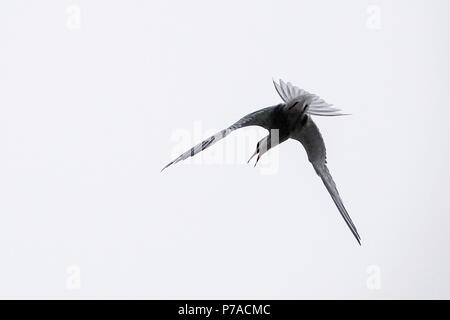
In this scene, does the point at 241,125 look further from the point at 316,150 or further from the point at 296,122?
the point at 316,150

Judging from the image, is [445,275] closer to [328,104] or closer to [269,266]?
[269,266]

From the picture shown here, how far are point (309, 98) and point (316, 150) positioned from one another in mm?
1120

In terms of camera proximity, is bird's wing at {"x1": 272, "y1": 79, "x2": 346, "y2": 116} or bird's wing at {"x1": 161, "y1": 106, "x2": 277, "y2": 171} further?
bird's wing at {"x1": 272, "y1": 79, "x2": 346, "y2": 116}

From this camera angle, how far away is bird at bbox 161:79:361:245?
1202 cm

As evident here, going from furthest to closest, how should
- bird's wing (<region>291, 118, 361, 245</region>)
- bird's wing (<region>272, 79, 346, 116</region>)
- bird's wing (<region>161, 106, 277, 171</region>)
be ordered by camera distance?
bird's wing (<region>291, 118, 361, 245</region>)
bird's wing (<region>272, 79, 346, 116</region>)
bird's wing (<region>161, 106, 277, 171</region>)

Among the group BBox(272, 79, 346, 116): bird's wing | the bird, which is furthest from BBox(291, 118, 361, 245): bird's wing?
BBox(272, 79, 346, 116): bird's wing

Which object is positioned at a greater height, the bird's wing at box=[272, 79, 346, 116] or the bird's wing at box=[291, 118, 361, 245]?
the bird's wing at box=[272, 79, 346, 116]

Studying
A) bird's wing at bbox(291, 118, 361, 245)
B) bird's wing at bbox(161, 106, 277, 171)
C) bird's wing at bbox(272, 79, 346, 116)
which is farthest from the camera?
bird's wing at bbox(291, 118, 361, 245)

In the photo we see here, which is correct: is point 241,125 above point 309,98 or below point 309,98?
below

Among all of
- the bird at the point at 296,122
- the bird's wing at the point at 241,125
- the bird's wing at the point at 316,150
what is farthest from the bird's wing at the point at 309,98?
the bird's wing at the point at 316,150

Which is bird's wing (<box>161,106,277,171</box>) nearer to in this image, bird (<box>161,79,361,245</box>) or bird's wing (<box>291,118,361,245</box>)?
bird (<box>161,79,361,245</box>)

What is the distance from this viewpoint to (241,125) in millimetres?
11531

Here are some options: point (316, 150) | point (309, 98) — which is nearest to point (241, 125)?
point (309, 98)

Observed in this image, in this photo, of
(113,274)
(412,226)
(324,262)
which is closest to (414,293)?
(324,262)
